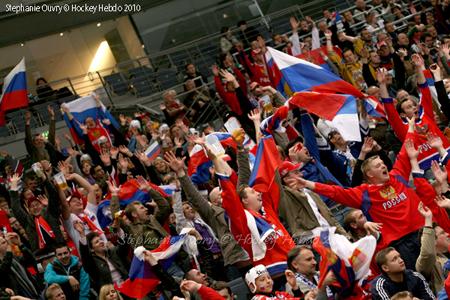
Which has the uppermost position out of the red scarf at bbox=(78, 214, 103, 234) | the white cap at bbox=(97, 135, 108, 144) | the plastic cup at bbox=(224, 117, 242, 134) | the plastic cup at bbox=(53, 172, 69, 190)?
the white cap at bbox=(97, 135, 108, 144)

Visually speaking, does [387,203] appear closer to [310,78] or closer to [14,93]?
[310,78]

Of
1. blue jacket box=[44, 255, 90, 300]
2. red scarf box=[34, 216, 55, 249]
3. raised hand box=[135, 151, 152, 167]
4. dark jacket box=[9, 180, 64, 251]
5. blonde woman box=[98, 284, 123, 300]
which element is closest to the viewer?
blonde woman box=[98, 284, 123, 300]

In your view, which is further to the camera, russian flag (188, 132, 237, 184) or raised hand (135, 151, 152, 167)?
raised hand (135, 151, 152, 167)

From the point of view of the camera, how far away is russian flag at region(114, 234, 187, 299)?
30.4 ft

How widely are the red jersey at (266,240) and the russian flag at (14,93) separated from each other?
8585 millimetres

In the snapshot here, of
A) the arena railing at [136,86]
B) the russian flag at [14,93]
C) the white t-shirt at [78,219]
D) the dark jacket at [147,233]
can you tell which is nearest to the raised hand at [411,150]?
the dark jacket at [147,233]

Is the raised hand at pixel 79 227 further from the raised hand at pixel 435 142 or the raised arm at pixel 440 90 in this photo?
the raised arm at pixel 440 90

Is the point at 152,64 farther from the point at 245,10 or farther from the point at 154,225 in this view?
the point at 154,225

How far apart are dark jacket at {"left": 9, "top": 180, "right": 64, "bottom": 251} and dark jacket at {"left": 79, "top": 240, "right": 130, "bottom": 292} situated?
0.86m

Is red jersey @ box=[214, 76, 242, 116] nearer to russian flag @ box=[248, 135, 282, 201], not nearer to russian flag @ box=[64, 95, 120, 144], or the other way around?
russian flag @ box=[64, 95, 120, 144]

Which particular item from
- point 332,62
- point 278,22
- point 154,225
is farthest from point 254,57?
point 154,225

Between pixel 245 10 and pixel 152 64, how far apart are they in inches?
130

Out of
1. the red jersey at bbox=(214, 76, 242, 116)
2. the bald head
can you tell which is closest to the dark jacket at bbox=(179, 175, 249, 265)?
the bald head

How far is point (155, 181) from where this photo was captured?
1272 cm
